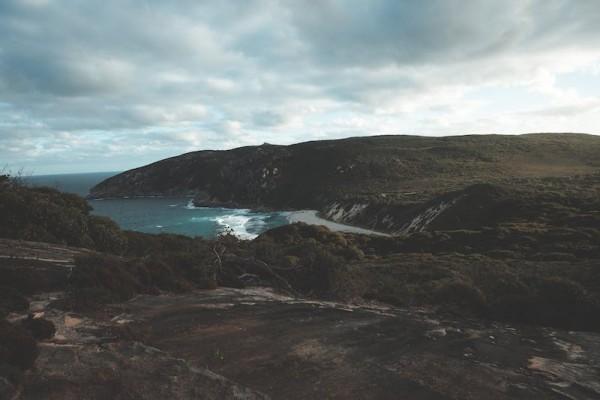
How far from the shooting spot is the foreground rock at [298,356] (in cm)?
845

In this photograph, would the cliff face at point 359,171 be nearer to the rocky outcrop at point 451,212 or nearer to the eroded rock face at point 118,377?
the rocky outcrop at point 451,212

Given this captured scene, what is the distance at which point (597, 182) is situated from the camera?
78688mm

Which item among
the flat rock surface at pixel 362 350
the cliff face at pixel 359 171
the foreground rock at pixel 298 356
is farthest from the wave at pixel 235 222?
the foreground rock at pixel 298 356

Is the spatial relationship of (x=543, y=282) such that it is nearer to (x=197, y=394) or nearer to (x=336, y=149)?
(x=197, y=394)

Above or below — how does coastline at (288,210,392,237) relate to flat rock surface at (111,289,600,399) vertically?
below

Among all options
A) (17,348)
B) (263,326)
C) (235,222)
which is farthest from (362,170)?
(17,348)

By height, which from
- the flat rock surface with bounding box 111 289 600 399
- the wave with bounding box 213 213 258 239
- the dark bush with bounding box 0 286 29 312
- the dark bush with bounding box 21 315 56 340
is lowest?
the wave with bounding box 213 213 258 239

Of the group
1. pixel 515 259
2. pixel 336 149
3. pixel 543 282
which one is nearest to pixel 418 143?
pixel 336 149

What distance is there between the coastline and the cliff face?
12.0 ft

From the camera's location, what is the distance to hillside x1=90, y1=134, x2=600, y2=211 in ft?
367

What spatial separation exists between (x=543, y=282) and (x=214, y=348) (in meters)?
14.6

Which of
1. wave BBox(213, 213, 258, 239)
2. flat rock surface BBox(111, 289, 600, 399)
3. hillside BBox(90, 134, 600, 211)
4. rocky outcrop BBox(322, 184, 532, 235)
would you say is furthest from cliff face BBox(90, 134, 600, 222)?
flat rock surface BBox(111, 289, 600, 399)

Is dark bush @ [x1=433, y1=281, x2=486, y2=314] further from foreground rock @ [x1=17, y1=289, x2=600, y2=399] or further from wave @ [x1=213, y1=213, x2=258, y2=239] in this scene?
wave @ [x1=213, y1=213, x2=258, y2=239]

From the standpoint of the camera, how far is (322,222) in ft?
307
